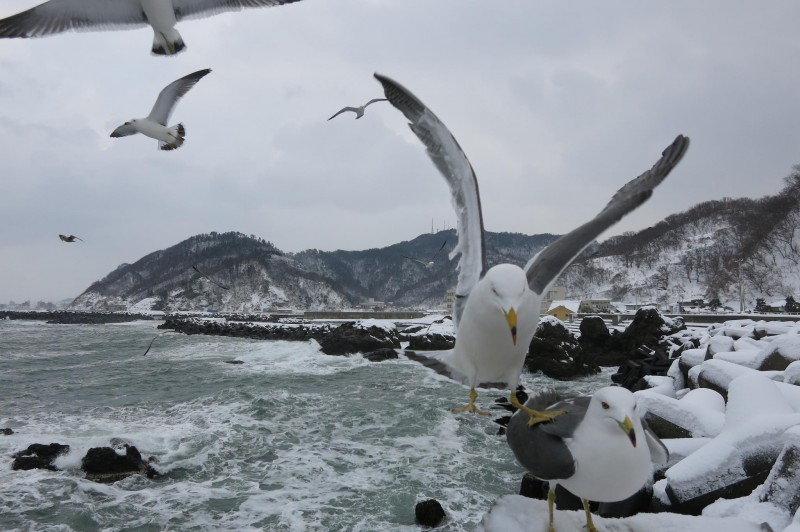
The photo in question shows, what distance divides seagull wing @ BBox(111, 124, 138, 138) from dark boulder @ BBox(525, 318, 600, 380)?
54.1ft

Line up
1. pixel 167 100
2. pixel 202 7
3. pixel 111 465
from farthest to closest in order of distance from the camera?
pixel 111 465 → pixel 167 100 → pixel 202 7

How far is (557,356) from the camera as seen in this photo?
65.8ft

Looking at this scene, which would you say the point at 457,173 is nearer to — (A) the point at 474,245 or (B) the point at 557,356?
(A) the point at 474,245

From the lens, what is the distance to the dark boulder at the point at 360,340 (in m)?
27.6

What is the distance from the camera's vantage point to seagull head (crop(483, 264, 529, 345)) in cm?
248

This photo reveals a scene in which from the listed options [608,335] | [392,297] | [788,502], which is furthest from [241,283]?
[788,502]

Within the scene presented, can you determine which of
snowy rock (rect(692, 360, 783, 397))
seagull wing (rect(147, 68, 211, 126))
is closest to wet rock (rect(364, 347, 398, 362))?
snowy rock (rect(692, 360, 783, 397))

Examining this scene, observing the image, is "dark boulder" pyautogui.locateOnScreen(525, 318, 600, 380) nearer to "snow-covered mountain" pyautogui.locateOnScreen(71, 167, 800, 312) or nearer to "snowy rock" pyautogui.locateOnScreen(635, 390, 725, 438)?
"snowy rock" pyautogui.locateOnScreen(635, 390, 725, 438)

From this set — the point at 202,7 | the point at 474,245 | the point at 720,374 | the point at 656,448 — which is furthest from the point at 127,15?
the point at 720,374

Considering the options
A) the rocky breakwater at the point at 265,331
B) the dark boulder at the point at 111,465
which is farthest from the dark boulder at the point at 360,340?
the dark boulder at the point at 111,465

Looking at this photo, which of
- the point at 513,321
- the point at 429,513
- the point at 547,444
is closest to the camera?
the point at 513,321

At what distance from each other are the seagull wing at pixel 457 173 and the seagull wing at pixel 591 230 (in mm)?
364

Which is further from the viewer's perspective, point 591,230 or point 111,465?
point 111,465

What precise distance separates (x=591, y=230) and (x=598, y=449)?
1.41 m
